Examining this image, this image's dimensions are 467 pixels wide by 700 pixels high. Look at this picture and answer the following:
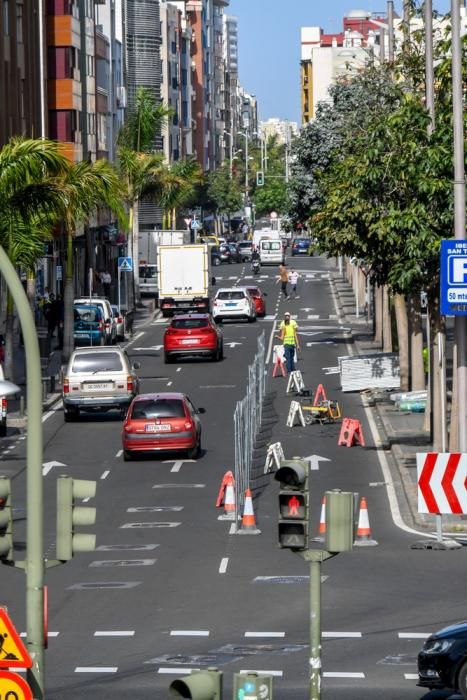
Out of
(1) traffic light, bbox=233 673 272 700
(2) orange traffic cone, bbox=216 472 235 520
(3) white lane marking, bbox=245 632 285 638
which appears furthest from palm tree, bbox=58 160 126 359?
(1) traffic light, bbox=233 673 272 700

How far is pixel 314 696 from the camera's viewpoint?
14.4m

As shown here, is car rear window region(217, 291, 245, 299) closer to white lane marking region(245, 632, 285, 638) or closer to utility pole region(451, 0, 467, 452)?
utility pole region(451, 0, 467, 452)

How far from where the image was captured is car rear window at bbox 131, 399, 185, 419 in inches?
1410

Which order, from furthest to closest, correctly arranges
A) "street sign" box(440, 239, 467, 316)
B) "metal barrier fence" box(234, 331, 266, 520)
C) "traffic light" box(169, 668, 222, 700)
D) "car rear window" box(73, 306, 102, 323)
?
"car rear window" box(73, 306, 102, 323) < "metal barrier fence" box(234, 331, 266, 520) < "street sign" box(440, 239, 467, 316) < "traffic light" box(169, 668, 222, 700)

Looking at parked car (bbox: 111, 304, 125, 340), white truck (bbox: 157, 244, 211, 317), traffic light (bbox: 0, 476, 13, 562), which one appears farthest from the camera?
white truck (bbox: 157, 244, 211, 317)

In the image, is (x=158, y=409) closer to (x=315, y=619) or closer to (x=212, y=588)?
(x=212, y=588)

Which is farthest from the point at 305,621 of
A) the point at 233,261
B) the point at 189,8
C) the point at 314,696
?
the point at 189,8

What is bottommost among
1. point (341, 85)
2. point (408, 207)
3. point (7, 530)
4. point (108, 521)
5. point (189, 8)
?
point (108, 521)

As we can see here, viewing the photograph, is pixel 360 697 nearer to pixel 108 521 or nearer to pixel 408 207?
pixel 108 521

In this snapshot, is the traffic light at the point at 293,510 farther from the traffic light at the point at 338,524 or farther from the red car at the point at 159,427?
the red car at the point at 159,427

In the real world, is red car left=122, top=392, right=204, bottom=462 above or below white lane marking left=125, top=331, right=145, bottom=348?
above

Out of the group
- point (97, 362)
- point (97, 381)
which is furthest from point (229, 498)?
point (97, 362)

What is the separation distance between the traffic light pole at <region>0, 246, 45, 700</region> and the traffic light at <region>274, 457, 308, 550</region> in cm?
202

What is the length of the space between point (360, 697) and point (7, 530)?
14.4ft
